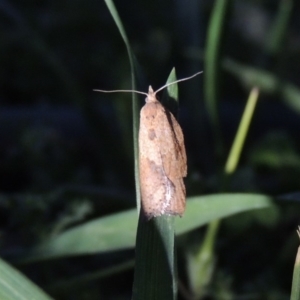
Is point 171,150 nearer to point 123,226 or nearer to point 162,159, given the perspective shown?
point 162,159

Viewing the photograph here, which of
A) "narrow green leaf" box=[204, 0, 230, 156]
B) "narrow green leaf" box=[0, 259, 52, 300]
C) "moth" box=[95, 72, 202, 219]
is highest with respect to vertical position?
"narrow green leaf" box=[204, 0, 230, 156]

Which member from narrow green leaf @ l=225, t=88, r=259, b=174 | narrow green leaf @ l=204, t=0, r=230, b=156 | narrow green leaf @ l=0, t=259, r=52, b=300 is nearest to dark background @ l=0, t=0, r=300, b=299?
narrow green leaf @ l=204, t=0, r=230, b=156

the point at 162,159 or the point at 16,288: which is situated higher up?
the point at 162,159

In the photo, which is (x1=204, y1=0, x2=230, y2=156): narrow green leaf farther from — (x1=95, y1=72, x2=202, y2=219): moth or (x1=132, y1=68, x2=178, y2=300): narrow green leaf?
(x1=132, y1=68, x2=178, y2=300): narrow green leaf

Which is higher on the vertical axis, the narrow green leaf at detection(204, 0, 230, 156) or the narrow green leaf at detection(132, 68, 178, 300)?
the narrow green leaf at detection(204, 0, 230, 156)

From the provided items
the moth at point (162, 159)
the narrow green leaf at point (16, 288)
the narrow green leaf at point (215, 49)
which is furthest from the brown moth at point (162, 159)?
the narrow green leaf at point (215, 49)

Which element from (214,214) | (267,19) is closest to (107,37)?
(267,19)

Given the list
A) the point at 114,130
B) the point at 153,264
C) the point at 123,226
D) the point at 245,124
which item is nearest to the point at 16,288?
the point at 153,264
